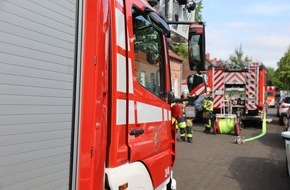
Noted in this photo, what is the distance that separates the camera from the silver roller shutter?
189cm

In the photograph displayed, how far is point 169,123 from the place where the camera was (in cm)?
439

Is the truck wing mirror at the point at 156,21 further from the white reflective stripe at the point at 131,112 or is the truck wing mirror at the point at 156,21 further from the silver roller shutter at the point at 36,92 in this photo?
the silver roller shutter at the point at 36,92

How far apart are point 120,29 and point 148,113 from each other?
2.63ft

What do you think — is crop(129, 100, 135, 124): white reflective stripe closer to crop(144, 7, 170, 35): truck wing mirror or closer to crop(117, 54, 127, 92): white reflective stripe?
crop(117, 54, 127, 92): white reflective stripe

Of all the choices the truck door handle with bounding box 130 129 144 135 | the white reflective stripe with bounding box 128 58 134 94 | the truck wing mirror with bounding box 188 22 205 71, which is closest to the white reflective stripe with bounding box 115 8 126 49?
the white reflective stripe with bounding box 128 58 134 94

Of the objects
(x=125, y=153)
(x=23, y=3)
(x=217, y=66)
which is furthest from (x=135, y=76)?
(x=217, y=66)

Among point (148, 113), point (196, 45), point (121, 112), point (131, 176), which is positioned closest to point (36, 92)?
point (121, 112)

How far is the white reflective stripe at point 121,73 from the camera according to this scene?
2.97m

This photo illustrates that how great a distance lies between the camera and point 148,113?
3.55 meters

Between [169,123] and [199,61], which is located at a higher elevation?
[199,61]

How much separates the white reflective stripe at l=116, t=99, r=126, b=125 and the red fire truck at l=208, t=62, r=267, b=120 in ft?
53.1

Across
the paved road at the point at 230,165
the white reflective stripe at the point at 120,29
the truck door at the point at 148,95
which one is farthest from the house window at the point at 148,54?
the paved road at the point at 230,165

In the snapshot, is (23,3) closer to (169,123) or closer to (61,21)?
(61,21)

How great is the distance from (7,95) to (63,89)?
1.41ft
